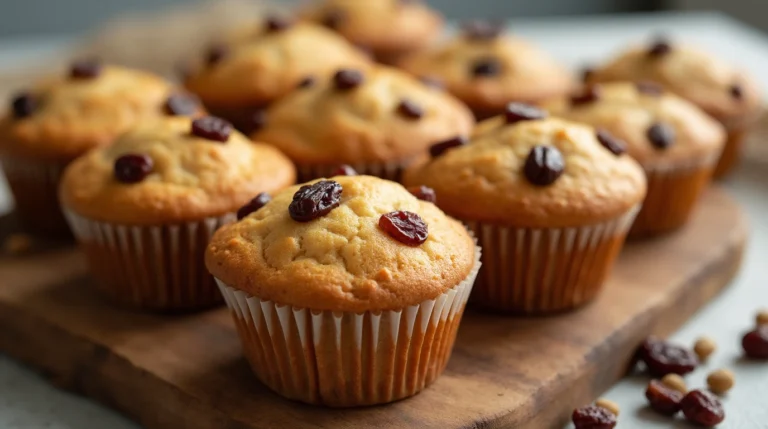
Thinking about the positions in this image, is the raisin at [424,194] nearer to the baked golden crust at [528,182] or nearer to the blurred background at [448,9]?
the baked golden crust at [528,182]

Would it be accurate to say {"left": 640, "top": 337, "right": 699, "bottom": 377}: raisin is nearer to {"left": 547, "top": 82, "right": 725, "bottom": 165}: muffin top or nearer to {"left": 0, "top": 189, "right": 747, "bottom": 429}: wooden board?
{"left": 0, "top": 189, "right": 747, "bottom": 429}: wooden board

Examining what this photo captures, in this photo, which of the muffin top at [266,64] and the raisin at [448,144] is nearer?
the raisin at [448,144]

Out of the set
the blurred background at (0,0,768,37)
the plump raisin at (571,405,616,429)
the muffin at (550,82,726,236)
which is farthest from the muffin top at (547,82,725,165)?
the blurred background at (0,0,768,37)

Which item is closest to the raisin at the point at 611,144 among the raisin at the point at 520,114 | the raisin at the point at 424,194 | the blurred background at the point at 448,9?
the raisin at the point at 520,114

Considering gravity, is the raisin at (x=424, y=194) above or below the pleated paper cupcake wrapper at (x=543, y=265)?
above

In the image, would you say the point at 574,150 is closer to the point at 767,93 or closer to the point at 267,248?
the point at 267,248
